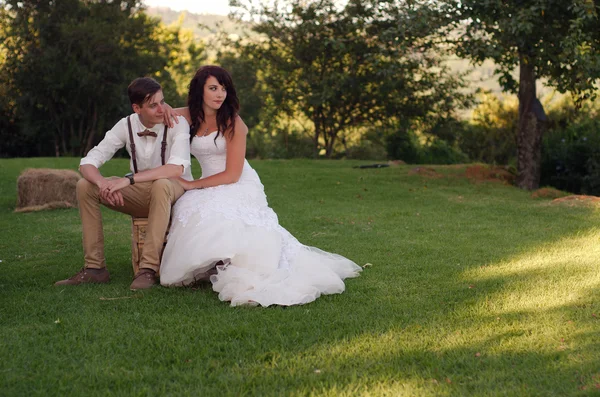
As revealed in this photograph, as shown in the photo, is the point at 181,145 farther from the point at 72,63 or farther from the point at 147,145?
the point at 72,63

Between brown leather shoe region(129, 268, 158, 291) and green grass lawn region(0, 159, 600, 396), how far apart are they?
12cm

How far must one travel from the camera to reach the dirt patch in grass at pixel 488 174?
1547 centimetres

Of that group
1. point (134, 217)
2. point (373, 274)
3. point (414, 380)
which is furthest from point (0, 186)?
point (414, 380)

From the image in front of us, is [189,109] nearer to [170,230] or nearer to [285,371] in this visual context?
[170,230]

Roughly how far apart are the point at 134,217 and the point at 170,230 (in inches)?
19.8

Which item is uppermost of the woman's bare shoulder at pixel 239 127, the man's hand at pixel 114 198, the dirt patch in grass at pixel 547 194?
the woman's bare shoulder at pixel 239 127

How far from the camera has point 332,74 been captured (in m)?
22.6

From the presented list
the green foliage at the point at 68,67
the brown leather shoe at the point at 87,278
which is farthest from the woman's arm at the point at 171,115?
the green foliage at the point at 68,67

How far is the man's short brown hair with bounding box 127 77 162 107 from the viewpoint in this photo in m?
6.03

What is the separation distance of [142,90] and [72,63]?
2234 centimetres

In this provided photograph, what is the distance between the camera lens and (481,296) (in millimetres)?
5391

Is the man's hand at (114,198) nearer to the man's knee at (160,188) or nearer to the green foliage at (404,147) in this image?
the man's knee at (160,188)

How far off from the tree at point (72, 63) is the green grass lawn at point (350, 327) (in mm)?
19866

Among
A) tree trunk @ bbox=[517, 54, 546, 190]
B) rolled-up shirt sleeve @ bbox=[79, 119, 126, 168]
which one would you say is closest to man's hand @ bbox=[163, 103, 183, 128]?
rolled-up shirt sleeve @ bbox=[79, 119, 126, 168]
